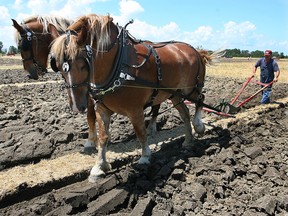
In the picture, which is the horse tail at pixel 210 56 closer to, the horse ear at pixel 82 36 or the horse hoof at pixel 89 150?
the horse hoof at pixel 89 150

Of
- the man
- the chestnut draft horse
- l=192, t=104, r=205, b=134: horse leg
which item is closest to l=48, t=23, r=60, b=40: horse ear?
the chestnut draft horse

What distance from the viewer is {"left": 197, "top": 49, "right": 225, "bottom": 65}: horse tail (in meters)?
6.65

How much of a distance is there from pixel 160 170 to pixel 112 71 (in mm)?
1511

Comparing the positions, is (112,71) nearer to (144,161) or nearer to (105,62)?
(105,62)

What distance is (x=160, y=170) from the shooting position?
4703 millimetres

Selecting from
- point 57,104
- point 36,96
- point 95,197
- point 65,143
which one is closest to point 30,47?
point 65,143

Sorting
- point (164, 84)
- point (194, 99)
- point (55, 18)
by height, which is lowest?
point (194, 99)

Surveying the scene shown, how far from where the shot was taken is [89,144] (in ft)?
19.3

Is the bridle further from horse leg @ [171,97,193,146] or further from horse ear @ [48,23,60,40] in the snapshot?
horse leg @ [171,97,193,146]

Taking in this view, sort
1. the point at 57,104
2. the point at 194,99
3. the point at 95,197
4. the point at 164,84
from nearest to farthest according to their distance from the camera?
1. the point at 95,197
2. the point at 164,84
3. the point at 194,99
4. the point at 57,104

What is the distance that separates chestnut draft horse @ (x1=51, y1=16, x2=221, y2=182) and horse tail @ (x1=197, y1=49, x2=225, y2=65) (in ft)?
4.12

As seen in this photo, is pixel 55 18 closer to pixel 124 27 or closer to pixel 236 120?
pixel 124 27

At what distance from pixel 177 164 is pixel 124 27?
1994 mm

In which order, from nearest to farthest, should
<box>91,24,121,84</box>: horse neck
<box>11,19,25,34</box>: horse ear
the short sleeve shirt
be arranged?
<box>91,24,121,84</box>: horse neck
<box>11,19,25,34</box>: horse ear
the short sleeve shirt
